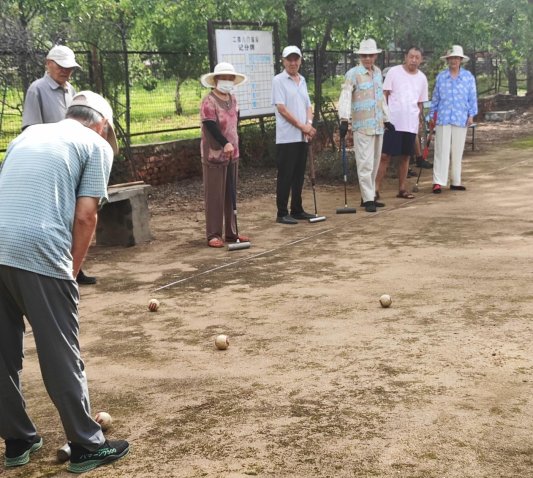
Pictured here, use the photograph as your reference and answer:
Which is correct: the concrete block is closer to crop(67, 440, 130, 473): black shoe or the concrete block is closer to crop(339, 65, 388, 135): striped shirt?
crop(339, 65, 388, 135): striped shirt

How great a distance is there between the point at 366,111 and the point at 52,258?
259 inches

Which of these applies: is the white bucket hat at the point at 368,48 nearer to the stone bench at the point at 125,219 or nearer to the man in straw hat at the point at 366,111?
the man in straw hat at the point at 366,111

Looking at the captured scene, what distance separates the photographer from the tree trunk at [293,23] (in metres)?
13.2

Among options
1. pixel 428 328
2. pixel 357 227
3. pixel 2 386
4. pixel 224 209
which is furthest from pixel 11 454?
pixel 357 227

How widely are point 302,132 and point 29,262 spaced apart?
19.4 feet

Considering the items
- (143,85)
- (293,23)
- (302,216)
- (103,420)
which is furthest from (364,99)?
(103,420)

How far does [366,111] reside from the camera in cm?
947

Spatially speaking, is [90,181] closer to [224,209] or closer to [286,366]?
[286,366]

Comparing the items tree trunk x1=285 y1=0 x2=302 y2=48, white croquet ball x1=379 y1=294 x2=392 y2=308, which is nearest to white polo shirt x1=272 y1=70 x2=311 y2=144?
white croquet ball x1=379 y1=294 x2=392 y2=308

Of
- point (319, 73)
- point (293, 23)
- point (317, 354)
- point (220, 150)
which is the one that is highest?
point (293, 23)

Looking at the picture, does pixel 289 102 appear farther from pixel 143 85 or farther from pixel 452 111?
pixel 143 85

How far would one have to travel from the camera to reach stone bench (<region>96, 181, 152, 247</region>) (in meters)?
8.33

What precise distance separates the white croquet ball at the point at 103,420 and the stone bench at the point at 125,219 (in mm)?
4400

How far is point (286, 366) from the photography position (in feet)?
15.6
